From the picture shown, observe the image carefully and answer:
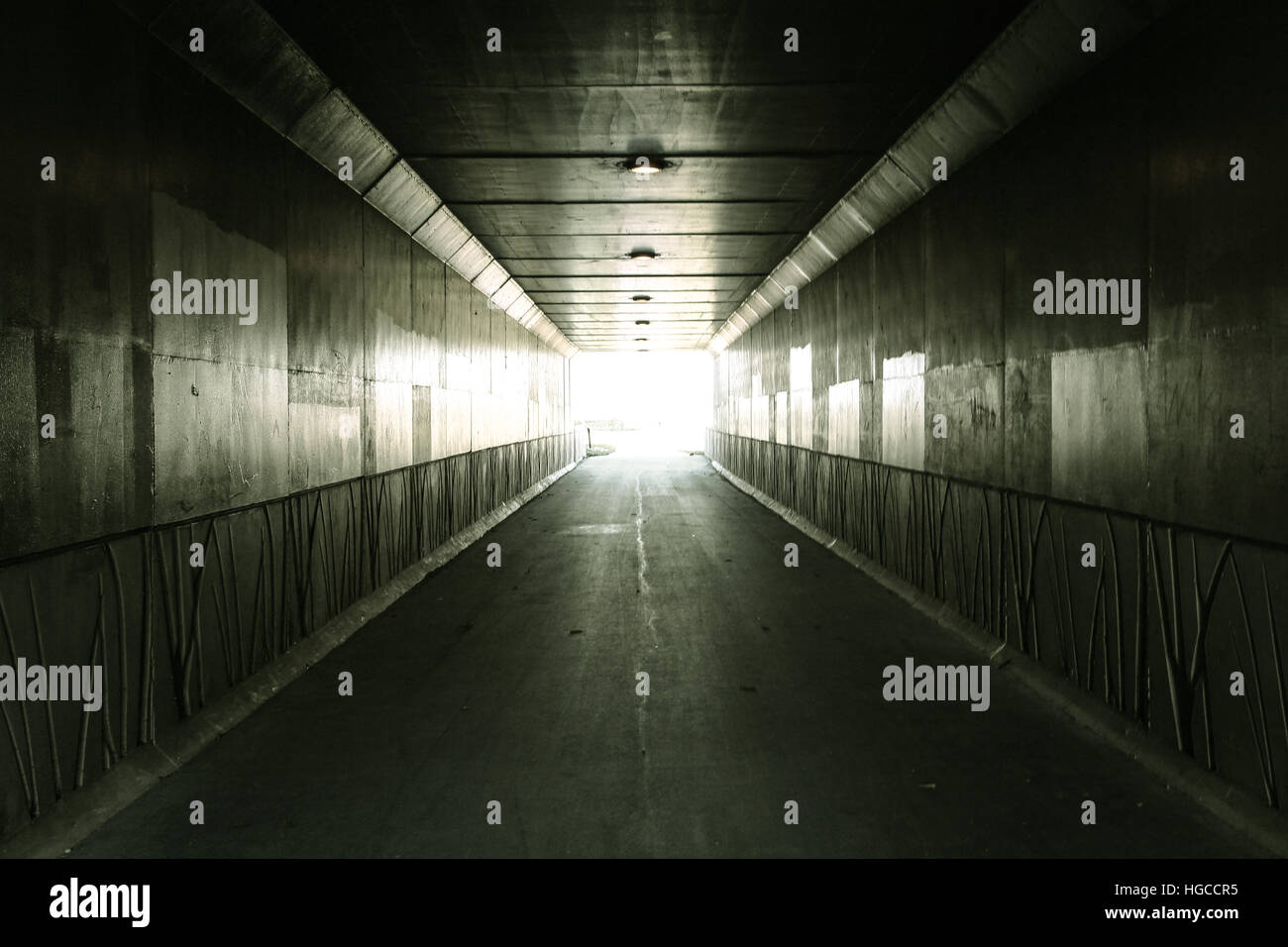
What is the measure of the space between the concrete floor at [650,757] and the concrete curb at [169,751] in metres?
0.12

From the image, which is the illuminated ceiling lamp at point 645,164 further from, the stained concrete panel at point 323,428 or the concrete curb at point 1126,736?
the concrete curb at point 1126,736

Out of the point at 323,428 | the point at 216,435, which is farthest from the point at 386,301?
the point at 216,435

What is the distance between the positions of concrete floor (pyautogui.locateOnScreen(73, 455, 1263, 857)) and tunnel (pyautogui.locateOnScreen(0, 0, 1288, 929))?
4 centimetres

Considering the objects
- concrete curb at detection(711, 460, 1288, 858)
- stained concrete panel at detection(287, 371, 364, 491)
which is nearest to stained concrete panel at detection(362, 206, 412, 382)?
stained concrete panel at detection(287, 371, 364, 491)

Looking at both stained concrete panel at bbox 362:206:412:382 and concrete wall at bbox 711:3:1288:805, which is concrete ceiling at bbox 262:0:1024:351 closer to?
stained concrete panel at bbox 362:206:412:382

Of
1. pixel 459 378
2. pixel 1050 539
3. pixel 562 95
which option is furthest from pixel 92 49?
pixel 459 378

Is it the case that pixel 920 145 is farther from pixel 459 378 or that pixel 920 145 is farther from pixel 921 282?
pixel 459 378

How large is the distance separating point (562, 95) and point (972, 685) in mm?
6510

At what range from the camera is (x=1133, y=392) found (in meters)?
6.16

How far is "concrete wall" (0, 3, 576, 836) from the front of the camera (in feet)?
15.2

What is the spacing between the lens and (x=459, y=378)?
1645cm

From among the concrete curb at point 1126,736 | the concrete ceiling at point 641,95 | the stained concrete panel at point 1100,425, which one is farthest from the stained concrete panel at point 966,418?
the concrete ceiling at point 641,95

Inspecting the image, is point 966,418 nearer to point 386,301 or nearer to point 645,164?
point 645,164

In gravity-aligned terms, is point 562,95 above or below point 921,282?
above
